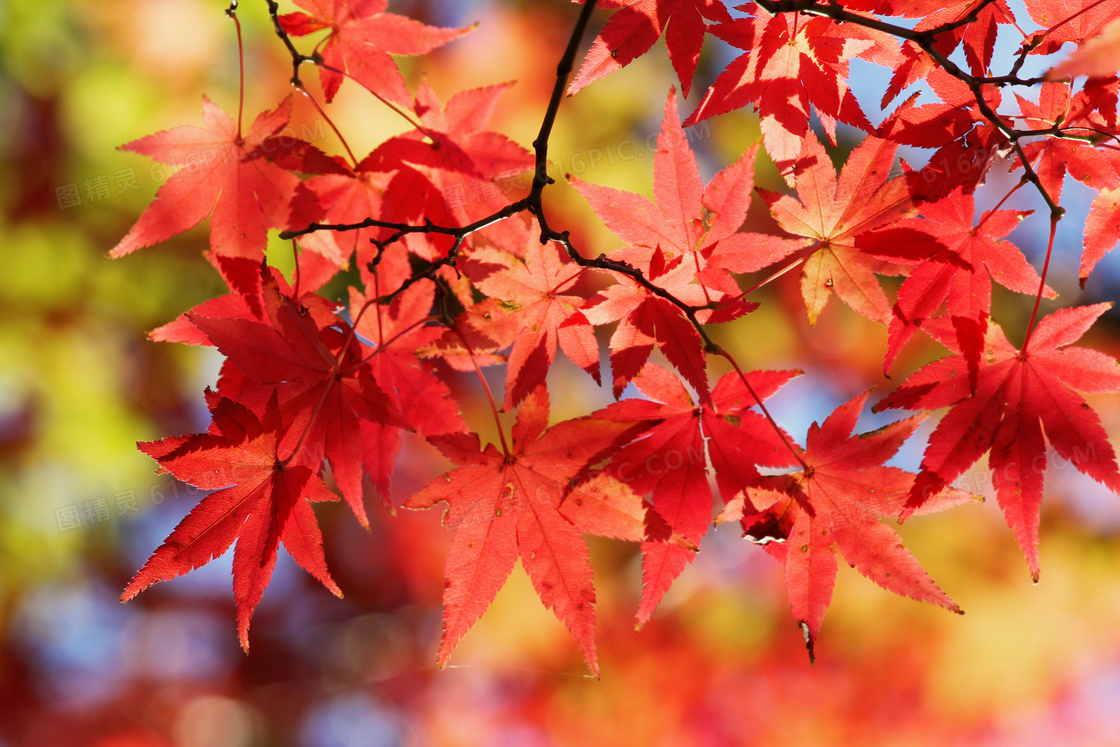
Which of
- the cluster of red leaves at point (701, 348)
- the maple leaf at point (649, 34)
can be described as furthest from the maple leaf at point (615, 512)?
the maple leaf at point (649, 34)

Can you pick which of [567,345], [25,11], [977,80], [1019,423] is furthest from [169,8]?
[1019,423]

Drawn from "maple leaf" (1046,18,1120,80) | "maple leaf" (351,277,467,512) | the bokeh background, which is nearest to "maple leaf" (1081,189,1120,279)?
"maple leaf" (1046,18,1120,80)

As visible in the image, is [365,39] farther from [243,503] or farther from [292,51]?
[243,503]

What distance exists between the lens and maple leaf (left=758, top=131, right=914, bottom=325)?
99cm

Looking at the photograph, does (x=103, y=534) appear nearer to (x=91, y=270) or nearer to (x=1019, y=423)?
(x=91, y=270)

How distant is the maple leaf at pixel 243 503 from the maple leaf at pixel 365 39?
1.93 feet

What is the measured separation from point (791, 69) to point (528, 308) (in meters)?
0.57

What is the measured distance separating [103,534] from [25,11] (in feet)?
10.9

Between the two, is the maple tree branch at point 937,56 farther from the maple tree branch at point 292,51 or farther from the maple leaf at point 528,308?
the maple tree branch at point 292,51

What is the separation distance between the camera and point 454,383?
423 centimetres

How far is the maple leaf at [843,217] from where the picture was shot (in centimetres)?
99

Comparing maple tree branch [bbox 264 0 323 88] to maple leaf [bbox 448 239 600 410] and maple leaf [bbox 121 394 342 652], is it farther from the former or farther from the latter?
maple leaf [bbox 121 394 342 652]

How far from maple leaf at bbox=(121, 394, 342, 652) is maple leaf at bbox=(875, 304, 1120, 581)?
0.89 metres

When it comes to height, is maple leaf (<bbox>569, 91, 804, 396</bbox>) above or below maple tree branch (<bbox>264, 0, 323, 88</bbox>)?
below
